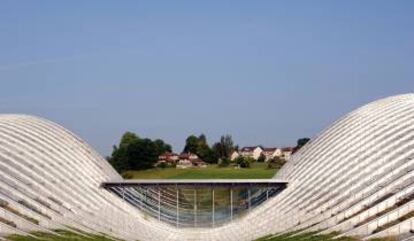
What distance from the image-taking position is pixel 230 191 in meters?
58.8

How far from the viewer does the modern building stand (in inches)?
1566

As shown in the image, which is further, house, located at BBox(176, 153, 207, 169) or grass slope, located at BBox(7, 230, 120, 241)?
house, located at BBox(176, 153, 207, 169)

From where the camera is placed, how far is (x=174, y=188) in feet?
196

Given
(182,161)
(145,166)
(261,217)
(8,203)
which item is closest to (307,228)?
(261,217)

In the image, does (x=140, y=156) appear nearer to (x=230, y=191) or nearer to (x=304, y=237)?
(x=230, y=191)

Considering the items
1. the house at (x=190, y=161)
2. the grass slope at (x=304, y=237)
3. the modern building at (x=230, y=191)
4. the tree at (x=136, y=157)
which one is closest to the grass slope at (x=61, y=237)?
the modern building at (x=230, y=191)

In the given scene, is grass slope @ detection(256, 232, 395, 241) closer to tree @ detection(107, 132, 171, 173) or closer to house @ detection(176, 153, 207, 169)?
tree @ detection(107, 132, 171, 173)

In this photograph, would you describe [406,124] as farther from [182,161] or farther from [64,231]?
[182,161]

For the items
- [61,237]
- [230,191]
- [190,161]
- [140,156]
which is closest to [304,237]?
[61,237]

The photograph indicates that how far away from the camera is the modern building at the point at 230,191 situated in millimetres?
39781

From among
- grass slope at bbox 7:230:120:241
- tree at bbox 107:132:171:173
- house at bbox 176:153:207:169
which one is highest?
house at bbox 176:153:207:169

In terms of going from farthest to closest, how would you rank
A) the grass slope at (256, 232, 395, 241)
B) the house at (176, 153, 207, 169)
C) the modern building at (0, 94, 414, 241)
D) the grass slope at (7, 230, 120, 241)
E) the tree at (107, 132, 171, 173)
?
the house at (176, 153, 207, 169) < the tree at (107, 132, 171, 173) < the modern building at (0, 94, 414, 241) < the grass slope at (256, 232, 395, 241) < the grass slope at (7, 230, 120, 241)

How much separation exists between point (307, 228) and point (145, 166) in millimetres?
98433

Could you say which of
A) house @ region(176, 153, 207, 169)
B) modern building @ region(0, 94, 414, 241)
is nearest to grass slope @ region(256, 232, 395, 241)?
modern building @ region(0, 94, 414, 241)
